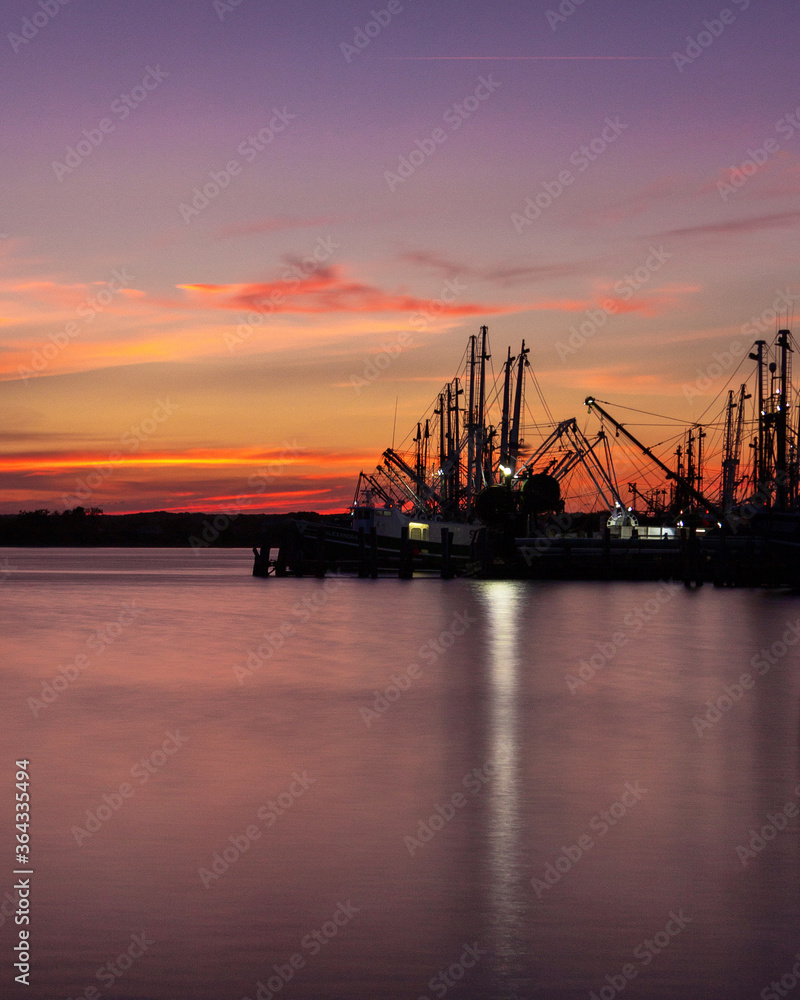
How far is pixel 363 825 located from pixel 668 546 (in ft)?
276

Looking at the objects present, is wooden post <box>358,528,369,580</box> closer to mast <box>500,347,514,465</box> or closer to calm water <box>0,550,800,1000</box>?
mast <box>500,347,514,465</box>

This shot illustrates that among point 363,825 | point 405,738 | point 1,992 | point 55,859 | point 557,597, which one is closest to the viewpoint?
point 1,992

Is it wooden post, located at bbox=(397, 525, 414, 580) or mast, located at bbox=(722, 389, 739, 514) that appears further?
mast, located at bbox=(722, 389, 739, 514)

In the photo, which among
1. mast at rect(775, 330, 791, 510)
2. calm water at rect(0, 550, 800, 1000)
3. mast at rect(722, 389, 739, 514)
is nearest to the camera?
calm water at rect(0, 550, 800, 1000)

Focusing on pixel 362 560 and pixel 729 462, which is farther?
pixel 729 462

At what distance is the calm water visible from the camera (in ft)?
28.6

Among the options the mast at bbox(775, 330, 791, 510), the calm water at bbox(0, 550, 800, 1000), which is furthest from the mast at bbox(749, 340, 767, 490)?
the calm water at bbox(0, 550, 800, 1000)

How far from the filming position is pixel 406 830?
1316cm

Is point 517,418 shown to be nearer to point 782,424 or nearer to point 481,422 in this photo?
point 481,422

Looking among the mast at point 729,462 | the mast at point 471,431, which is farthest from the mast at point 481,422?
the mast at point 729,462

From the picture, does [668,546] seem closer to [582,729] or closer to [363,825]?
[582,729]

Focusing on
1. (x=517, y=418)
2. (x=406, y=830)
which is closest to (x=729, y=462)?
(x=517, y=418)

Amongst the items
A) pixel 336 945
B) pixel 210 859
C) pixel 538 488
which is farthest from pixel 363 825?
pixel 538 488

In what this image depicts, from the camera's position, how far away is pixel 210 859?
11781 millimetres
